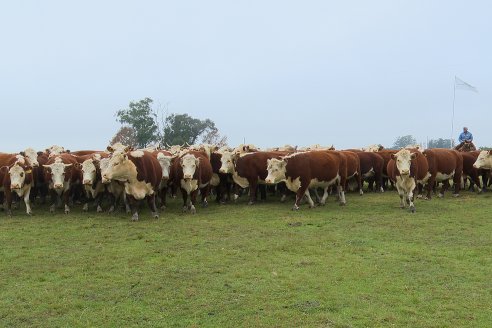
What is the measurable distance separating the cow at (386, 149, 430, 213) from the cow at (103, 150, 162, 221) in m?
5.86

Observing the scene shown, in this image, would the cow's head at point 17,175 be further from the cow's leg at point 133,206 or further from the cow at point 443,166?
the cow at point 443,166

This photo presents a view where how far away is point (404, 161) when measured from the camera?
1207 cm

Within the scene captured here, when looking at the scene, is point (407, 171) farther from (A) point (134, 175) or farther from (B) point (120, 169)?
(B) point (120, 169)

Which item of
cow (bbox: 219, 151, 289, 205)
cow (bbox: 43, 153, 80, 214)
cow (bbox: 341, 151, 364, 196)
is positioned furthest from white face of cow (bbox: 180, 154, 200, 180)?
cow (bbox: 341, 151, 364, 196)

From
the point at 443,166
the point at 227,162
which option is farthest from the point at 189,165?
the point at 443,166

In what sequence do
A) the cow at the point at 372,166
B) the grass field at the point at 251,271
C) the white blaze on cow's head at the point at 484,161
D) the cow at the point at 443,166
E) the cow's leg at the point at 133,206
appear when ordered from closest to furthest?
the grass field at the point at 251,271 < the cow's leg at the point at 133,206 < the cow at the point at 443,166 < the white blaze on cow's head at the point at 484,161 < the cow at the point at 372,166

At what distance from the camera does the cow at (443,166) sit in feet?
46.3

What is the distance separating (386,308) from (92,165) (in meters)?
9.12

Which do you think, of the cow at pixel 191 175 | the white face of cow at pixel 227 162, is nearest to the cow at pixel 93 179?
the cow at pixel 191 175

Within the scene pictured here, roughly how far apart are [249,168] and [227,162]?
664 mm

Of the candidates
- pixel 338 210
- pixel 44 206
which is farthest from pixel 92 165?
pixel 338 210

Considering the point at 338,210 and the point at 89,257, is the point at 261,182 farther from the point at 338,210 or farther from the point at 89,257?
the point at 89,257

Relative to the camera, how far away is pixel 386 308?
215 inches

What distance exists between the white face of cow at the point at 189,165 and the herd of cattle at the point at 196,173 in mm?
25
